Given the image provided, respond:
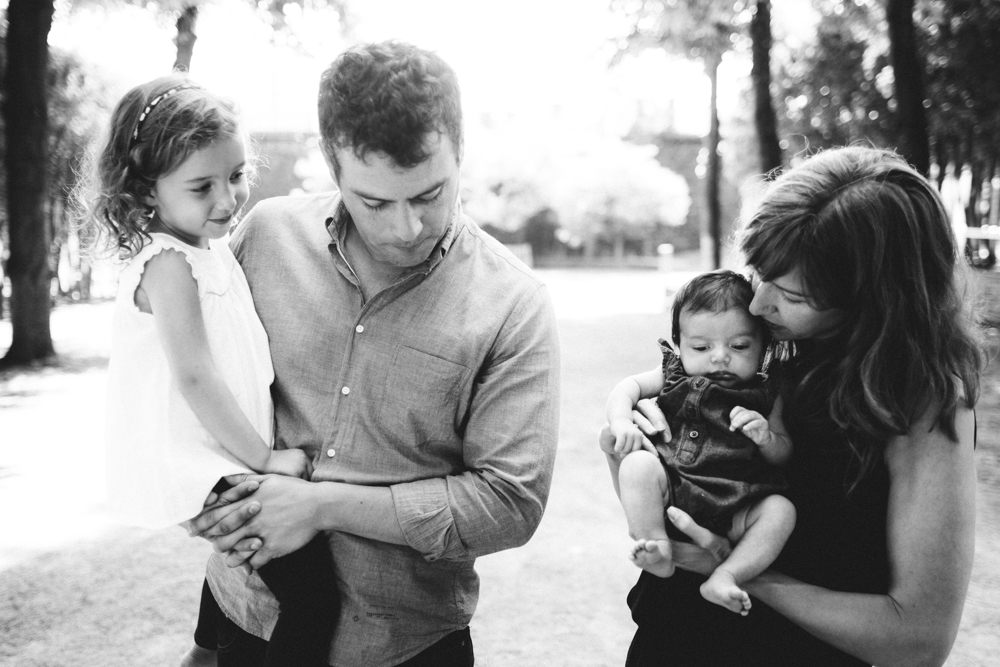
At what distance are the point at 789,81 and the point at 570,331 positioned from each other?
1130cm

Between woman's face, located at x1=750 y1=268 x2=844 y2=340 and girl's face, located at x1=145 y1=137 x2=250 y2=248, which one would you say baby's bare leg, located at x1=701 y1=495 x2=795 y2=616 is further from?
girl's face, located at x1=145 y1=137 x2=250 y2=248

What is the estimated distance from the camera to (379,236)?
5.50 feet

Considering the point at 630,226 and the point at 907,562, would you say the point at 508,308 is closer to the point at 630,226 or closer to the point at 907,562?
the point at 907,562

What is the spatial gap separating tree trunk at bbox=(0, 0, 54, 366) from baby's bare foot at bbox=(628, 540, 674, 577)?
343 inches

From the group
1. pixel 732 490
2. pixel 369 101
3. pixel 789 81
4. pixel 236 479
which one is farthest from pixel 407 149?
pixel 789 81

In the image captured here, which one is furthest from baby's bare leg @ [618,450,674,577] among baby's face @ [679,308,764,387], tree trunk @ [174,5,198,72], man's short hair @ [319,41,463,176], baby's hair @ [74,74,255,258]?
tree trunk @ [174,5,198,72]

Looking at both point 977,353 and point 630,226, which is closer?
point 977,353

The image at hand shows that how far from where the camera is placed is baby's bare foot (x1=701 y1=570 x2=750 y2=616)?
1484mm

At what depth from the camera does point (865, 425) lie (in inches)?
56.2

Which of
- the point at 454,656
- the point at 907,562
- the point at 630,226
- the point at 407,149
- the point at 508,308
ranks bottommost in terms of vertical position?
the point at 454,656

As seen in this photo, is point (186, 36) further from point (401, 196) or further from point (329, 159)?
point (401, 196)

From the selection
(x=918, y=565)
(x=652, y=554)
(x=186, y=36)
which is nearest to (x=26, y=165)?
(x=186, y=36)

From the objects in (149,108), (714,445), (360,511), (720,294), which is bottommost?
(360,511)

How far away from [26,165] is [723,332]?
8713 millimetres
